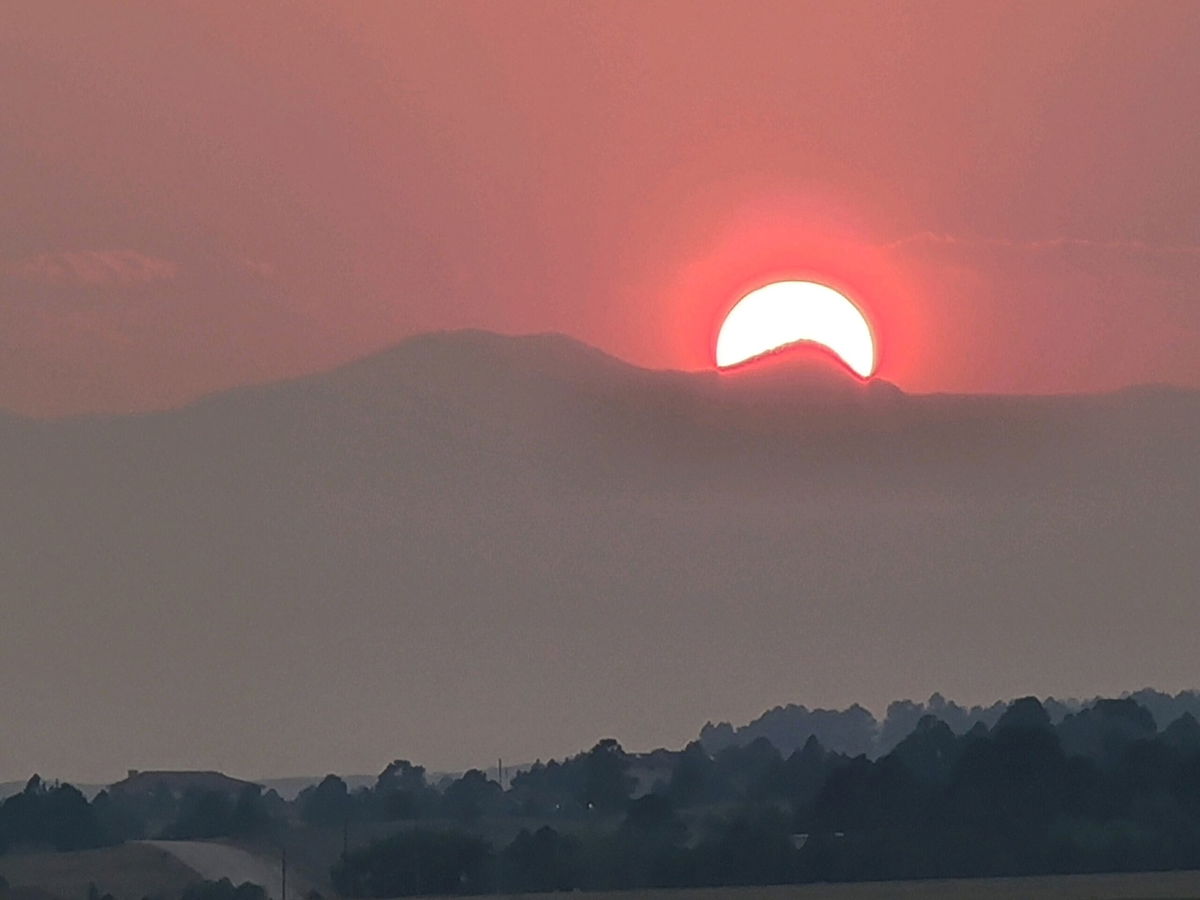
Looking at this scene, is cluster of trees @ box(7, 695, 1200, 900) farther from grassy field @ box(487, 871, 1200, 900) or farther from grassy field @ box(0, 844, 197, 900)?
grassy field @ box(0, 844, 197, 900)

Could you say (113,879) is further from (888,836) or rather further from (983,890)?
(983,890)

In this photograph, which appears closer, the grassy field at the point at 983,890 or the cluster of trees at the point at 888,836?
the grassy field at the point at 983,890

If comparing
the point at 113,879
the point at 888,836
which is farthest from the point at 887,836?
the point at 113,879

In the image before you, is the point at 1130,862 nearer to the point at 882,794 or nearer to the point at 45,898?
the point at 882,794

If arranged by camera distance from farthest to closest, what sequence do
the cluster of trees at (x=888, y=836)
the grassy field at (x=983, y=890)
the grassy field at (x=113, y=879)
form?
1. the grassy field at (x=113, y=879)
2. the cluster of trees at (x=888, y=836)
3. the grassy field at (x=983, y=890)

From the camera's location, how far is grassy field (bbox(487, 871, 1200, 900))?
465 feet

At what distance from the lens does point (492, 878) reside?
563 feet

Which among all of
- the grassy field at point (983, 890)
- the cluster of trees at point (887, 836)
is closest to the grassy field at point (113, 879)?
the cluster of trees at point (887, 836)

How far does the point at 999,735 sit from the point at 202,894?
5935 centimetres

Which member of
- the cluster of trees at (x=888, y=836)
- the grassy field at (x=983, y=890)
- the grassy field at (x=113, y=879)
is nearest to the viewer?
the grassy field at (x=983, y=890)

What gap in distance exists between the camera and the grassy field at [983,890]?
465 ft

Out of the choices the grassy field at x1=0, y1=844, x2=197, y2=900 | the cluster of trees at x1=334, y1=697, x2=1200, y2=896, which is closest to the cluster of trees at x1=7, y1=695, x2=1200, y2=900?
the cluster of trees at x1=334, y1=697, x2=1200, y2=896

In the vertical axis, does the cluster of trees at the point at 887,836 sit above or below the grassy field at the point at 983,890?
above

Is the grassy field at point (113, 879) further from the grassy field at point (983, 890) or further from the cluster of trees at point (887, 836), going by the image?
the grassy field at point (983, 890)
